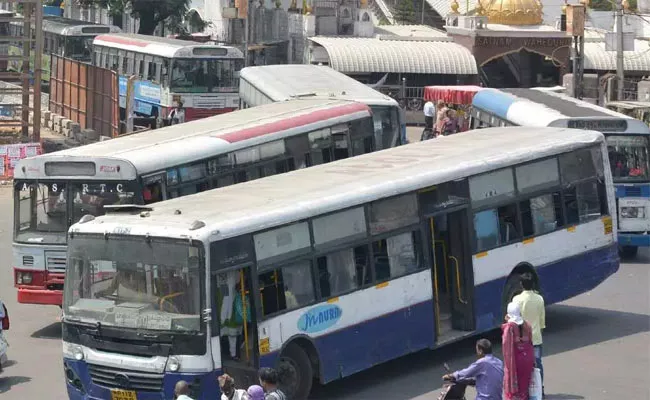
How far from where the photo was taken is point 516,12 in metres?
48.7

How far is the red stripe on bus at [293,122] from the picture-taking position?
1889cm

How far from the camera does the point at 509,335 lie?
1239cm

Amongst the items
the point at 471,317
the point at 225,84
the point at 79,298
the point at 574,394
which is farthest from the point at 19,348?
the point at 225,84

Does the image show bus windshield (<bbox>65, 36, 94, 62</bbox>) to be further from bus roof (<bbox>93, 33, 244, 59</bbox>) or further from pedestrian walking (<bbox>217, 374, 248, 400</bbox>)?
pedestrian walking (<bbox>217, 374, 248, 400</bbox>)

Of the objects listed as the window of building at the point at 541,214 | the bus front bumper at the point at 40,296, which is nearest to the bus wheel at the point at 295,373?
the window of building at the point at 541,214

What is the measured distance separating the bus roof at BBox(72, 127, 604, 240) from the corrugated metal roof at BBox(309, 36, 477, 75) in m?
28.2

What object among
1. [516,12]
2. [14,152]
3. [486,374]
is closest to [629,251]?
[486,374]

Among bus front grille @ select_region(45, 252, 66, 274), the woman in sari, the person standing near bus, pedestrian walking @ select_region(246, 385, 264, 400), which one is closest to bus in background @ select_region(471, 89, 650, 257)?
bus front grille @ select_region(45, 252, 66, 274)

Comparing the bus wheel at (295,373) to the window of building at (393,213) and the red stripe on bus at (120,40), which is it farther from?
the red stripe on bus at (120,40)

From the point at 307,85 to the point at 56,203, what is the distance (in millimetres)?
9782

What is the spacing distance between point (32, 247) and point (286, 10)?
40382 mm

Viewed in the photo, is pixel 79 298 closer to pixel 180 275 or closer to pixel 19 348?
pixel 180 275

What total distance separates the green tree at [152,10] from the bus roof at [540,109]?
28256 mm

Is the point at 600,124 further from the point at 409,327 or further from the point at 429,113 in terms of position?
the point at 429,113
